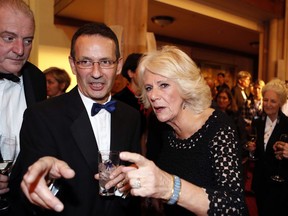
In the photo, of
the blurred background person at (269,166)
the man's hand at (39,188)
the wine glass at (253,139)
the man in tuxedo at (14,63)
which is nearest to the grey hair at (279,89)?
the blurred background person at (269,166)

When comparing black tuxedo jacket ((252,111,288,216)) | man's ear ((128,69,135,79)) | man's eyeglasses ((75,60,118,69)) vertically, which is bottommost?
black tuxedo jacket ((252,111,288,216))

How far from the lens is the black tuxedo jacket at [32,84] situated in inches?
79.6

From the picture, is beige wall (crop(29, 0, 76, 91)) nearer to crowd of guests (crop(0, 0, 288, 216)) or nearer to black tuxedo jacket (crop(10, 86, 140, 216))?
crowd of guests (crop(0, 0, 288, 216))

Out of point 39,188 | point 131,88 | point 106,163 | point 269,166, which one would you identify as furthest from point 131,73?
point 39,188

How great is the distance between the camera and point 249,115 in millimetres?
6379

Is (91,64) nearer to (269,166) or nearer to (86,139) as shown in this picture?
(86,139)

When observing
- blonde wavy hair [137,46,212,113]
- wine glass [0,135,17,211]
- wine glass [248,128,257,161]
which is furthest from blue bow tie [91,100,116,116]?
wine glass [248,128,257,161]

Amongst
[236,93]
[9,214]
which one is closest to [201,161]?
[9,214]

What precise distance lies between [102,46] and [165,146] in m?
0.75

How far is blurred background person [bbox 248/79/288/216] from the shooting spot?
3.52 m

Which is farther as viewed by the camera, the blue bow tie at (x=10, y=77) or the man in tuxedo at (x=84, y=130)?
the blue bow tie at (x=10, y=77)

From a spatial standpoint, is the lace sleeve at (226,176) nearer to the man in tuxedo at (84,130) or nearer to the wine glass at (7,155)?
the man in tuxedo at (84,130)

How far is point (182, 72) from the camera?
1781 millimetres

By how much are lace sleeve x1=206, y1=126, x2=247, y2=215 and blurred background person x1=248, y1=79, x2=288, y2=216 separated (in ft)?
6.79
